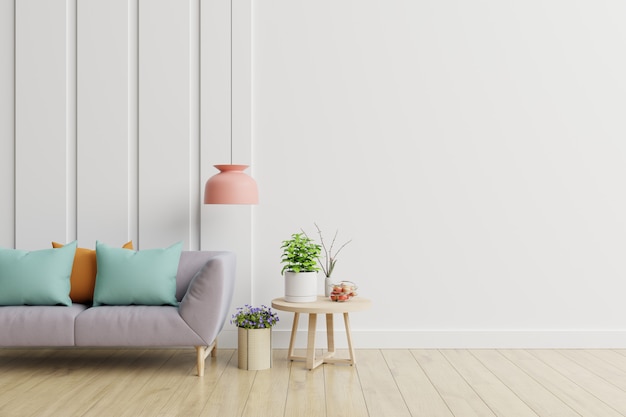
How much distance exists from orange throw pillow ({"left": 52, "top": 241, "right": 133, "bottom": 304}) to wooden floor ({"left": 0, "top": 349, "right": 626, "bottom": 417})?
43cm

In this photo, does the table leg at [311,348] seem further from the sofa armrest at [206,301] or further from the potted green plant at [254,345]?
the sofa armrest at [206,301]

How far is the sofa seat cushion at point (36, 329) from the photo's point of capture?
3838 millimetres

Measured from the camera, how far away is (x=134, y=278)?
4066 mm

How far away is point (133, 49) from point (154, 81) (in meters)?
0.29

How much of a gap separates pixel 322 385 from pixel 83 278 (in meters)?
1.76

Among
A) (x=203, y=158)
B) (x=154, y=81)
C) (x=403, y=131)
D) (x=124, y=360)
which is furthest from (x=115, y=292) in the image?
(x=403, y=131)

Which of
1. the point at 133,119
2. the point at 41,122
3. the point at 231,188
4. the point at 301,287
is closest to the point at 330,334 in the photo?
the point at 301,287

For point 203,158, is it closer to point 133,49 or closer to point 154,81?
point 154,81

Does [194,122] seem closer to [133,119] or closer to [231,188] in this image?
[133,119]

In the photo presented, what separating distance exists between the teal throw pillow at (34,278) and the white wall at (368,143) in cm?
62

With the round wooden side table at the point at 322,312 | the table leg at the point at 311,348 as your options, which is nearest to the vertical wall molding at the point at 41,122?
the round wooden side table at the point at 322,312

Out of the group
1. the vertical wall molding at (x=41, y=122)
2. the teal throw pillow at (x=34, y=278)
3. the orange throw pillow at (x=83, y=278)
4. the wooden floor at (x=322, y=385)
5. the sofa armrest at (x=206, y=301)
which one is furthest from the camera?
the vertical wall molding at (x=41, y=122)

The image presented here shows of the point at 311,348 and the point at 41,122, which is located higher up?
the point at 41,122

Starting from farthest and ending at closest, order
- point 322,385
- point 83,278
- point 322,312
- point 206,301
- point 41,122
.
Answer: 1. point 41,122
2. point 83,278
3. point 322,312
4. point 206,301
5. point 322,385
